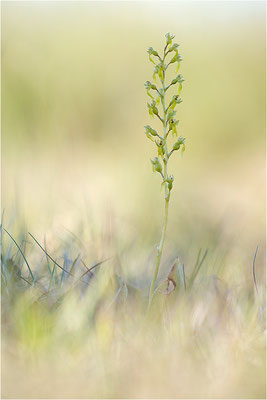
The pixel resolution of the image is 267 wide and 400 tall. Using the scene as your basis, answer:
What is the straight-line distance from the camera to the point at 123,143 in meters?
4.95

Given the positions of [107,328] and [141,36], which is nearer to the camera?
[107,328]

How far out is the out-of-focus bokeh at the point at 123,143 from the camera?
2.20 m

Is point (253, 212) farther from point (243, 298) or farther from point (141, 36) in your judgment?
point (141, 36)

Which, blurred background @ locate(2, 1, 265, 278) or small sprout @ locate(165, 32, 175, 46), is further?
blurred background @ locate(2, 1, 265, 278)

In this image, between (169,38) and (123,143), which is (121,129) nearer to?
(123,143)

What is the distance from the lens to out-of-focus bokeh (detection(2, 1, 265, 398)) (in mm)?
2203

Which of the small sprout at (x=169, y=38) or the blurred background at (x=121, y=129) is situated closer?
the small sprout at (x=169, y=38)

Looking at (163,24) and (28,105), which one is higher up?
(163,24)

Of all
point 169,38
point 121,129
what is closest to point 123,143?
point 121,129

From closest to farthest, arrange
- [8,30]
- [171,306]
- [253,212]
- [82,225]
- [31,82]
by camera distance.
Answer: [171,306], [82,225], [253,212], [31,82], [8,30]

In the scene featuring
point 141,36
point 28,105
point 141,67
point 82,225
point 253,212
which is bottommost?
point 253,212

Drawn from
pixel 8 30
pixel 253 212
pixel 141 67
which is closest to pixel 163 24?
pixel 141 67

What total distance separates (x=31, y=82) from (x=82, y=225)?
2508 millimetres

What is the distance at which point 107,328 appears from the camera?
1.43 meters
